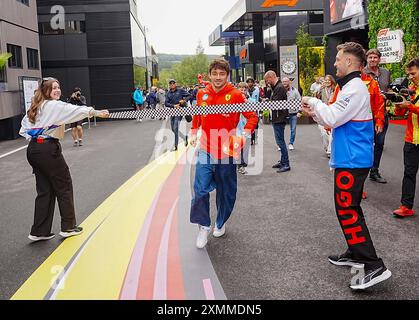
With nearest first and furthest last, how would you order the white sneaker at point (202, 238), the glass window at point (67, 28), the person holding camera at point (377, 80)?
1. the white sneaker at point (202, 238)
2. the person holding camera at point (377, 80)
3. the glass window at point (67, 28)

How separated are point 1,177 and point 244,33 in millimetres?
39534

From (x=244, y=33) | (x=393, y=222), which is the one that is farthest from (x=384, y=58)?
(x=244, y=33)

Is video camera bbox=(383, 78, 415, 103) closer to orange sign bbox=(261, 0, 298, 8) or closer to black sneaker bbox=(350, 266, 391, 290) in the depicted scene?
black sneaker bbox=(350, 266, 391, 290)

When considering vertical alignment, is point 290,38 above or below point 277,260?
above

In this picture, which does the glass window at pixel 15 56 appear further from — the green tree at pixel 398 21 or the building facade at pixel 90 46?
the green tree at pixel 398 21

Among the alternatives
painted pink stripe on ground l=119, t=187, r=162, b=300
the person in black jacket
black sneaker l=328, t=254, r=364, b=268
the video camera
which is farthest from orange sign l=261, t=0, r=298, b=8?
black sneaker l=328, t=254, r=364, b=268

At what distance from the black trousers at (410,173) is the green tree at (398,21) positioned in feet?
34.8

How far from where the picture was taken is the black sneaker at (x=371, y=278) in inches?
147

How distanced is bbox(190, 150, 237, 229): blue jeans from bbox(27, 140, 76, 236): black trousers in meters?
1.57

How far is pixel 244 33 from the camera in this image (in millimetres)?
46812

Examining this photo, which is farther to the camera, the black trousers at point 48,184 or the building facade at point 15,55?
the building facade at point 15,55

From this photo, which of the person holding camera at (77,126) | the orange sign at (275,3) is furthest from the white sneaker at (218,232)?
the orange sign at (275,3)

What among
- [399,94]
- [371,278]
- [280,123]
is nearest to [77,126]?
→ [280,123]
